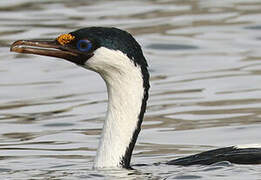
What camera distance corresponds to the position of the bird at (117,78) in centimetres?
1027

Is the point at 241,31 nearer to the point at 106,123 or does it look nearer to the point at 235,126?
the point at 235,126

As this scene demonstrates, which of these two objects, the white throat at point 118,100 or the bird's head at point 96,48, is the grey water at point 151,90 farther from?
the bird's head at point 96,48

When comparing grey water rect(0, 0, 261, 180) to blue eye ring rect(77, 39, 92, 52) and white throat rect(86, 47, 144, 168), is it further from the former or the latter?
blue eye ring rect(77, 39, 92, 52)

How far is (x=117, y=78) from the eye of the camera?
34.1ft

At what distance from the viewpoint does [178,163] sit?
419 inches

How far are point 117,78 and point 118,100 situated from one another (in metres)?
0.23

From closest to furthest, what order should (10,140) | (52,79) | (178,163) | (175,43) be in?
(178,163)
(10,140)
(52,79)
(175,43)

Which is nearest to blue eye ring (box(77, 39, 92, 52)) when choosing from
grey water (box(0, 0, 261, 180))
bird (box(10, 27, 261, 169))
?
bird (box(10, 27, 261, 169))

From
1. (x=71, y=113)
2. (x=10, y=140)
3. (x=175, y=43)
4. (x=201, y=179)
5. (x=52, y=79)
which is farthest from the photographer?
(x=175, y=43)

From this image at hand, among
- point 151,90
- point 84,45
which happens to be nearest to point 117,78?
point 84,45

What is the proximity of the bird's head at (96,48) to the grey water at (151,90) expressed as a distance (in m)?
0.93

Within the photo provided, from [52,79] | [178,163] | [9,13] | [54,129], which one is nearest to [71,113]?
[54,129]

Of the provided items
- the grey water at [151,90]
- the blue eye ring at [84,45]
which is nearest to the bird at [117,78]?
the blue eye ring at [84,45]

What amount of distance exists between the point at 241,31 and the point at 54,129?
6.19 m
